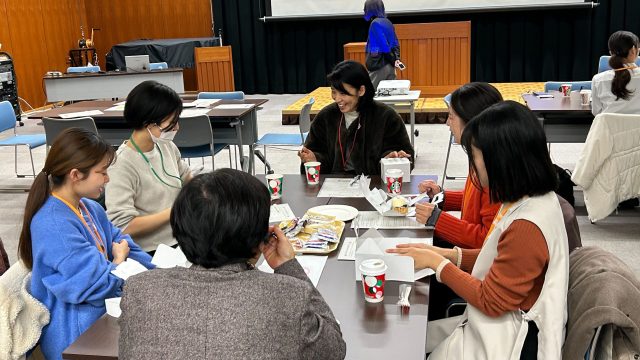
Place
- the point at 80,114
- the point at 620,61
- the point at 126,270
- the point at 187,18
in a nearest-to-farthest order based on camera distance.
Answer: the point at 126,270 → the point at 620,61 → the point at 80,114 → the point at 187,18

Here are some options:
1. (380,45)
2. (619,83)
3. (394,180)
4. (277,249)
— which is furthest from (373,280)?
(380,45)

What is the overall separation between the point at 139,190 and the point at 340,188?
33.5 inches

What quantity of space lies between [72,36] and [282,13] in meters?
3.72

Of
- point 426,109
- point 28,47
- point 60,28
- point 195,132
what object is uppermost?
point 60,28

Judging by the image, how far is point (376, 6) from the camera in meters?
6.92

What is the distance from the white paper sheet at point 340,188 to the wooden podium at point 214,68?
769 centimetres

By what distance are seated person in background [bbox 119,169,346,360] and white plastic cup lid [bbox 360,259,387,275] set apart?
0.39 m

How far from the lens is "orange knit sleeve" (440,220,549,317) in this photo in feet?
5.30

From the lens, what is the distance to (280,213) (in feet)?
8.17

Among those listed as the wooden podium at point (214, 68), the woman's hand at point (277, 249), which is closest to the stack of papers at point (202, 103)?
the woman's hand at point (277, 249)

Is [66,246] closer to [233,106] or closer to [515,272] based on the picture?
[515,272]

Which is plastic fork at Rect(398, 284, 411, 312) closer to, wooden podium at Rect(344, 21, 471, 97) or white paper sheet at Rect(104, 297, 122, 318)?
white paper sheet at Rect(104, 297, 122, 318)

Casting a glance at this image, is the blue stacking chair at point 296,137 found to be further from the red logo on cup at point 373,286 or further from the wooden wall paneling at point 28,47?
the wooden wall paneling at point 28,47

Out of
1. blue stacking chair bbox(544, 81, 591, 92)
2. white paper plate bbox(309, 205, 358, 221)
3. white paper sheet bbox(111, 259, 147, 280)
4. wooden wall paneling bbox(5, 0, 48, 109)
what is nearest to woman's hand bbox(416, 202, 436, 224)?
white paper plate bbox(309, 205, 358, 221)
